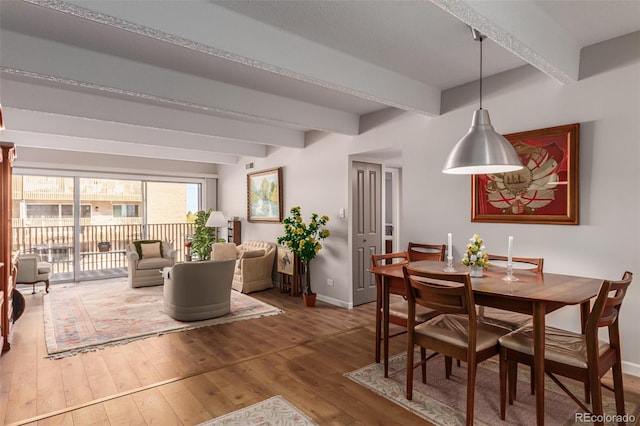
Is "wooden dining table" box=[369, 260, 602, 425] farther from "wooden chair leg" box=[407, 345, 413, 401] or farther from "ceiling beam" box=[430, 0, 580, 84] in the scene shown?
"ceiling beam" box=[430, 0, 580, 84]

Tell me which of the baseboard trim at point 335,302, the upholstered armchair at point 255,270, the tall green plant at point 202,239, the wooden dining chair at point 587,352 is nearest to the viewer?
the wooden dining chair at point 587,352

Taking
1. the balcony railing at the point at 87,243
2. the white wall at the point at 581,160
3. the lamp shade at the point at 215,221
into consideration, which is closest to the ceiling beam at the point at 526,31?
the white wall at the point at 581,160

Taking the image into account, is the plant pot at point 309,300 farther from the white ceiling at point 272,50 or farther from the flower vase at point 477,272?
the flower vase at point 477,272

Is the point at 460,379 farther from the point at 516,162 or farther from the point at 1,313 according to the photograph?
the point at 1,313

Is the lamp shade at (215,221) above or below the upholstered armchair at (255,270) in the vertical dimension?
above

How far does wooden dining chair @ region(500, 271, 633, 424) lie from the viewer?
1906 mm

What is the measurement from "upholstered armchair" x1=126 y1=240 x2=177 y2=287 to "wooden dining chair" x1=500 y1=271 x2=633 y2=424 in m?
5.72

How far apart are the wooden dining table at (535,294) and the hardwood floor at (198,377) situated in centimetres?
58

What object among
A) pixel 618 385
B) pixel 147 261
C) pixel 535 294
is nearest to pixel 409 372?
pixel 535 294

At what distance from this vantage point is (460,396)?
2.56 meters

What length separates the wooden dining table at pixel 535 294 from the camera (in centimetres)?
205

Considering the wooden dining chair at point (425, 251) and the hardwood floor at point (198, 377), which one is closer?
the hardwood floor at point (198, 377)

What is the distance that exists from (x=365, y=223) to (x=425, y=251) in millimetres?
1321

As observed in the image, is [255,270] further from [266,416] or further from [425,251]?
[266,416]
